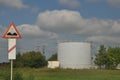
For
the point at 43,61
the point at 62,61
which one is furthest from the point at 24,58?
the point at 62,61

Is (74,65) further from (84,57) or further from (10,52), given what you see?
(10,52)

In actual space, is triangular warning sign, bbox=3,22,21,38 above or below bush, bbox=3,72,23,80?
above

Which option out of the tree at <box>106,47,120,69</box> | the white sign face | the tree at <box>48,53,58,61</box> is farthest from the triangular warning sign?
the tree at <box>48,53,58,61</box>

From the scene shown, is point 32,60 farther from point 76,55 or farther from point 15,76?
point 15,76

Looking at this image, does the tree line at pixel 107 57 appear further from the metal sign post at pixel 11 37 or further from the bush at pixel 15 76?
the metal sign post at pixel 11 37

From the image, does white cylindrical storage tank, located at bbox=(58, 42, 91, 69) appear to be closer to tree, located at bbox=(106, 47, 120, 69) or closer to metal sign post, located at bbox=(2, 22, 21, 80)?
tree, located at bbox=(106, 47, 120, 69)

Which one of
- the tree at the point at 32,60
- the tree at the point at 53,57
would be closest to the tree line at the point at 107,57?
the tree at the point at 32,60

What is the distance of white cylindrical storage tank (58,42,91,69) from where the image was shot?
359 feet

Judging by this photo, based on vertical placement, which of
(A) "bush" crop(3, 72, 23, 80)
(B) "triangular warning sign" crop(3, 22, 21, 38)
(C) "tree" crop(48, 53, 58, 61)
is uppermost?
(B) "triangular warning sign" crop(3, 22, 21, 38)

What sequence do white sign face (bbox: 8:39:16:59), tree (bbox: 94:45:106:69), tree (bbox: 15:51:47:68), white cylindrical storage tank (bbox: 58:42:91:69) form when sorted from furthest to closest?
tree (bbox: 15:51:47:68)
tree (bbox: 94:45:106:69)
white cylindrical storage tank (bbox: 58:42:91:69)
white sign face (bbox: 8:39:16:59)

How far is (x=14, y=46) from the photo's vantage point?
1653cm

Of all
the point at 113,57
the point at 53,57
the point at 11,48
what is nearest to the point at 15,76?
the point at 11,48

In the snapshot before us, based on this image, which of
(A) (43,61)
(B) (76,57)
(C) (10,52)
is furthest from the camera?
(A) (43,61)

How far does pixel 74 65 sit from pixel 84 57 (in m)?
4.25
